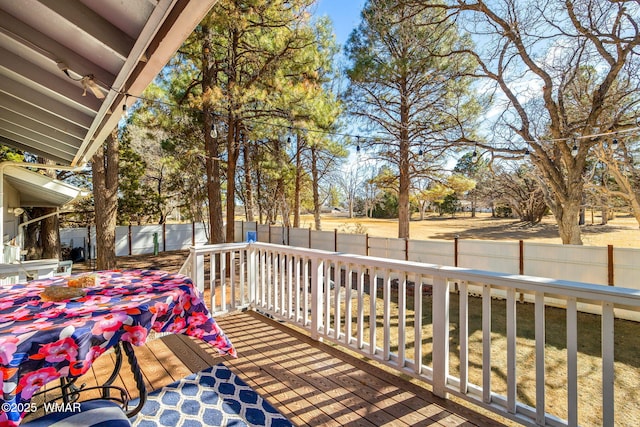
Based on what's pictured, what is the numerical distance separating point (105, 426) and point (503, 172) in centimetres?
1507

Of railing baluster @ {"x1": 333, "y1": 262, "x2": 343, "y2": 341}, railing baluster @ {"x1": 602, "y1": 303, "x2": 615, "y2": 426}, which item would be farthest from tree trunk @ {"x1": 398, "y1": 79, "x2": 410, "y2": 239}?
railing baluster @ {"x1": 602, "y1": 303, "x2": 615, "y2": 426}

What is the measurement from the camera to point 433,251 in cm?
760

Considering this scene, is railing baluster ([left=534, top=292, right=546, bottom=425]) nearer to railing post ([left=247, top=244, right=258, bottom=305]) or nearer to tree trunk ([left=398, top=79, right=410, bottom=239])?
railing post ([left=247, top=244, right=258, bottom=305])

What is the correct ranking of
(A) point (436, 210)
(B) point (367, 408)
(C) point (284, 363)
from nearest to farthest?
(B) point (367, 408) → (C) point (284, 363) → (A) point (436, 210)

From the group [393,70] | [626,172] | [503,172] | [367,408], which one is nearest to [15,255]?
[367,408]

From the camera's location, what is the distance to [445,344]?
193 centimetres

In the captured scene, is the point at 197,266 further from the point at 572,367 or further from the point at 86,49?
the point at 572,367

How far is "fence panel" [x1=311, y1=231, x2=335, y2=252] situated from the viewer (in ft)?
32.4

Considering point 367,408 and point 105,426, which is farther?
point 367,408

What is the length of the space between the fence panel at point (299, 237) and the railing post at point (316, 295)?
820cm

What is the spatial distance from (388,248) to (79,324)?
7.67m

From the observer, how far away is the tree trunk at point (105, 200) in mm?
5402

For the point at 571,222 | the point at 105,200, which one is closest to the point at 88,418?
the point at 105,200

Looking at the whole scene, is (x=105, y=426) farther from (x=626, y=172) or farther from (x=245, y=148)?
(x=626, y=172)
